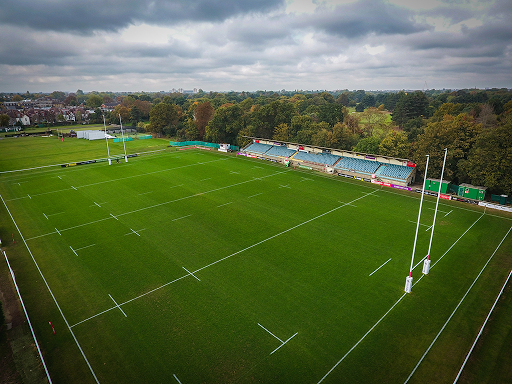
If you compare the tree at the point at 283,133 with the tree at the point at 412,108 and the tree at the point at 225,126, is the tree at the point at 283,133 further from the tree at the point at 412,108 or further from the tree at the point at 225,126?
the tree at the point at 412,108

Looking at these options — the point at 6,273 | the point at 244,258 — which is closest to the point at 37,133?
the point at 6,273

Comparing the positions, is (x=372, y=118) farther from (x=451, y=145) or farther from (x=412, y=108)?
(x=451, y=145)

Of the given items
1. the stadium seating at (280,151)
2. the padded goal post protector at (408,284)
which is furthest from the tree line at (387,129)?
the padded goal post protector at (408,284)

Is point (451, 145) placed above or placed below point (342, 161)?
above

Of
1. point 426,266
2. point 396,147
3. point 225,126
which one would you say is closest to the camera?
point 426,266

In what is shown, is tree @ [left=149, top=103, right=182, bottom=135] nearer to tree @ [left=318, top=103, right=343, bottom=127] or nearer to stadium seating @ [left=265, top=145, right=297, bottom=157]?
stadium seating @ [left=265, top=145, right=297, bottom=157]

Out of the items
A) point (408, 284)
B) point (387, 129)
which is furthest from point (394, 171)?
point (408, 284)

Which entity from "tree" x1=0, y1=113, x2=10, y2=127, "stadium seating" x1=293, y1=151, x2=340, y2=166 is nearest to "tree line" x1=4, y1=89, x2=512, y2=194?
"stadium seating" x1=293, y1=151, x2=340, y2=166
